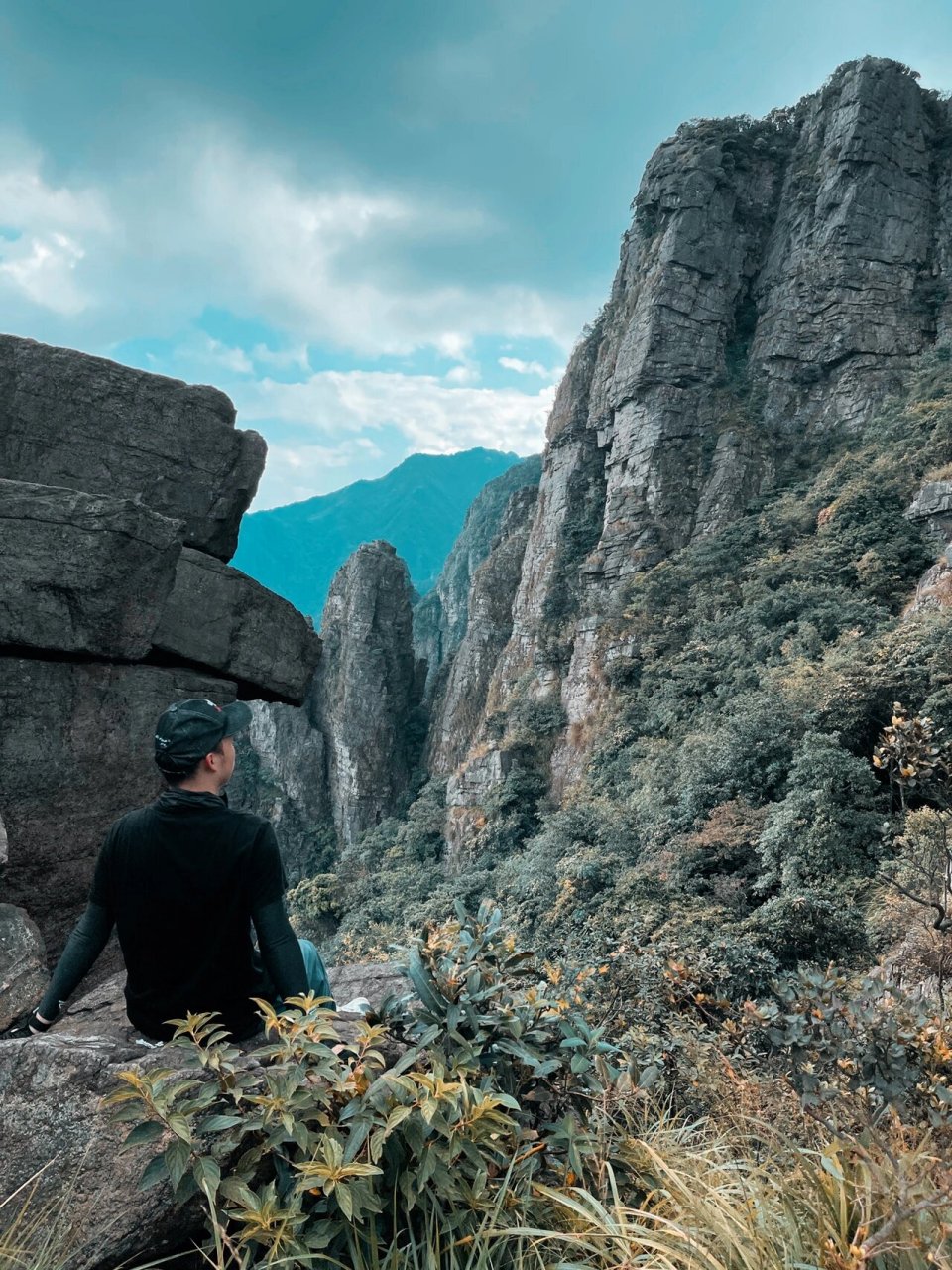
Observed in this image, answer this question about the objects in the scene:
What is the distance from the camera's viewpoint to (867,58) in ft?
91.4

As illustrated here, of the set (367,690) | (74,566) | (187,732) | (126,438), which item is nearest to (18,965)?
(187,732)

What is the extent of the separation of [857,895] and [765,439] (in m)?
21.6

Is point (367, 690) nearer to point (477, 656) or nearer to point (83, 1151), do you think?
point (477, 656)

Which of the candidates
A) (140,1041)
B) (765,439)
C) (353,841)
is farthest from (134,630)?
(353,841)

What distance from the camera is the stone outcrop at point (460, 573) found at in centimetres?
6384

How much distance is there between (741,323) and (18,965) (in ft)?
107

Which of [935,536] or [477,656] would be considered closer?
[935,536]

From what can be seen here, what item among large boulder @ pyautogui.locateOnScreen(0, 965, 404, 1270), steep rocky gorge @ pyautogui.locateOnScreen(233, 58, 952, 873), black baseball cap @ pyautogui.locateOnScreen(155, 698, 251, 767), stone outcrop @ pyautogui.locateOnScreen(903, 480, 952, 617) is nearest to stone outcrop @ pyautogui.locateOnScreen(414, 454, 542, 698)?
steep rocky gorge @ pyautogui.locateOnScreen(233, 58, 952, 873)

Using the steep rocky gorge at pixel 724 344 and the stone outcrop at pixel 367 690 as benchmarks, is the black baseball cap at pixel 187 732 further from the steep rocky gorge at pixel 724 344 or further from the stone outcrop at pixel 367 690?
the stone outcrop at pixel 367 690

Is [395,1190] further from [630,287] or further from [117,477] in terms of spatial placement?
[630,287]

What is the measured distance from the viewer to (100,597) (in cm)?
420

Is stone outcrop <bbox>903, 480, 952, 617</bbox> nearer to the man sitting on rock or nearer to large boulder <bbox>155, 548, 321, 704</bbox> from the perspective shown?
large boulder <bbox>155, 548, 321, 704</bbox>

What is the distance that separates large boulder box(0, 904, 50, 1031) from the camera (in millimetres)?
2826

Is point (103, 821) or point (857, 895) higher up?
point (103, 821)
